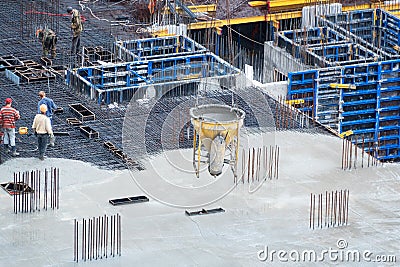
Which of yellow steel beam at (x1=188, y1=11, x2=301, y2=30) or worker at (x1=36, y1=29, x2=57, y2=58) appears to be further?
yellow steel beam at (x1=188, y1=11, x2=301, y2=30)

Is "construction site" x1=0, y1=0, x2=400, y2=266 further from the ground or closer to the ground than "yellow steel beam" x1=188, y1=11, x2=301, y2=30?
closer to the ground

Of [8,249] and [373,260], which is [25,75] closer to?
[8,249]

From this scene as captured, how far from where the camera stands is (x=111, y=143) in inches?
1581

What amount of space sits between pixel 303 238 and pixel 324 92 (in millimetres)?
12352

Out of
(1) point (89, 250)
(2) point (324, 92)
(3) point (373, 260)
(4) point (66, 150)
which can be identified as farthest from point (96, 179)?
(2) point (324, 92)

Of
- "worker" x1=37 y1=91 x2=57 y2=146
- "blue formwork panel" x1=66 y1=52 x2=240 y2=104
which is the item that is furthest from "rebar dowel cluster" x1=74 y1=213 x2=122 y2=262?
"blue formwork panel" x1=66 y1=52 x2=240 y2=104

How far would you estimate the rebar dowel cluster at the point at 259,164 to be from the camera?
3803 centimetres

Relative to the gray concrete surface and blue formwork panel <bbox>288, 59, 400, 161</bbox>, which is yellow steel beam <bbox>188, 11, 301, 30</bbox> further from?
the gray concrete surface

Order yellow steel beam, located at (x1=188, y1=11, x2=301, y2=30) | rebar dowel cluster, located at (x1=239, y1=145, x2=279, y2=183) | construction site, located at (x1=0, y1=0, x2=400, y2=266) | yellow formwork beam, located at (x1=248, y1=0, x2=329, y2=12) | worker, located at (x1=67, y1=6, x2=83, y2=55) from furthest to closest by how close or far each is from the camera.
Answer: yellow formwork beam, located at (x1=248, y1=0, x2=329, y2=12) → yellow steel beam, located at (x1=188, y1=11, x2=301, y2=30) → worker, located at (x1=67, y1=6, x2=83, y2=55) → rebar dowel cluster, located at (x1=239, y1=145, x2=279, y2=183) → construction site, located at (x1=0, y1=0, x2=400, y2=266)

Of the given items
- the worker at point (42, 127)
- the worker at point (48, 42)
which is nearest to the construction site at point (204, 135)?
the worker at point (48, 42)

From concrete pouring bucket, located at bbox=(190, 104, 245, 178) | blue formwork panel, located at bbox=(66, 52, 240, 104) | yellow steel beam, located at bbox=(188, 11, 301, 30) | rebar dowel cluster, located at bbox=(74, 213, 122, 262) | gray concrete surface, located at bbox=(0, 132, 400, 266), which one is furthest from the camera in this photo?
yellow steel beam, located at bbox=(188, 11, 301, 30)

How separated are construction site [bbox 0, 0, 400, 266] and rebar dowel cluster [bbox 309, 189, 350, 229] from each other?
0.15ft

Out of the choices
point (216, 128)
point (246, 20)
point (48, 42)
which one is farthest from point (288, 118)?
point (246, 20)

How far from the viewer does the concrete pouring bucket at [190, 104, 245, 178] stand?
1414 inches
